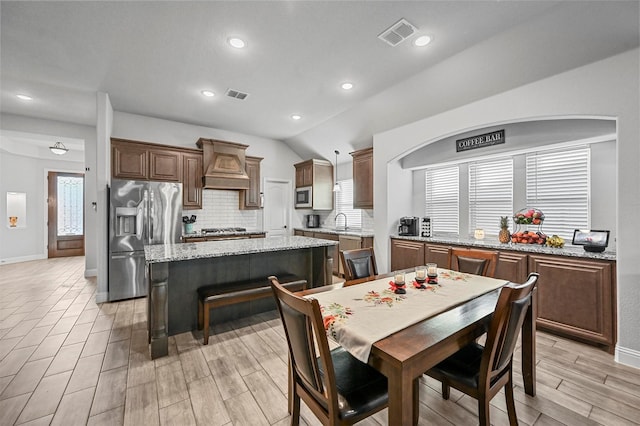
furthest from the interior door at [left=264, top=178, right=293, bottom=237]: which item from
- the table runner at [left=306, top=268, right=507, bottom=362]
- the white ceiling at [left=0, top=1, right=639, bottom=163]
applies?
the table runner at [left=306, top=268, right=507, bottom=362]

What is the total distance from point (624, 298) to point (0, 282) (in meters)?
8.94

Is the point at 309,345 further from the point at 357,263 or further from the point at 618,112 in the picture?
the point at 618,112

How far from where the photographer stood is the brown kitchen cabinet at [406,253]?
13.6 feet

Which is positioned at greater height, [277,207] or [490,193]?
[490,193]

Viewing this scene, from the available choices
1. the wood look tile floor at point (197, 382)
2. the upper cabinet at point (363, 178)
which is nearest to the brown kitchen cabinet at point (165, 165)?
the wood look tile floor at point (197, 382)

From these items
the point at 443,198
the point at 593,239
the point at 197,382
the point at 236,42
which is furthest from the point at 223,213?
the point at 593,239

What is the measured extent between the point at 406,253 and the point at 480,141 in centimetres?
197

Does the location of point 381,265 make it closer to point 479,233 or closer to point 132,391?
point 479,233

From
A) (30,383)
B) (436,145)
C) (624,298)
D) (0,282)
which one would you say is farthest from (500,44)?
(0,282)

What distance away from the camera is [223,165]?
17.8 ft

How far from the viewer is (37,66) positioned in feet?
10.8

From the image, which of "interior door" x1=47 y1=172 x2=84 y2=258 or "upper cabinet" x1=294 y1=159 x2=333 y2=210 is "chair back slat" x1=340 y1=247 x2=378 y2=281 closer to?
"upper cabinet" x1=294 y1=159 x2=333 y2=210

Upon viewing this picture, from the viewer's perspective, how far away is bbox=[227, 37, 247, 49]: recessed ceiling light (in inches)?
109

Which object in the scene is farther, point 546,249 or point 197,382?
point 546,249
